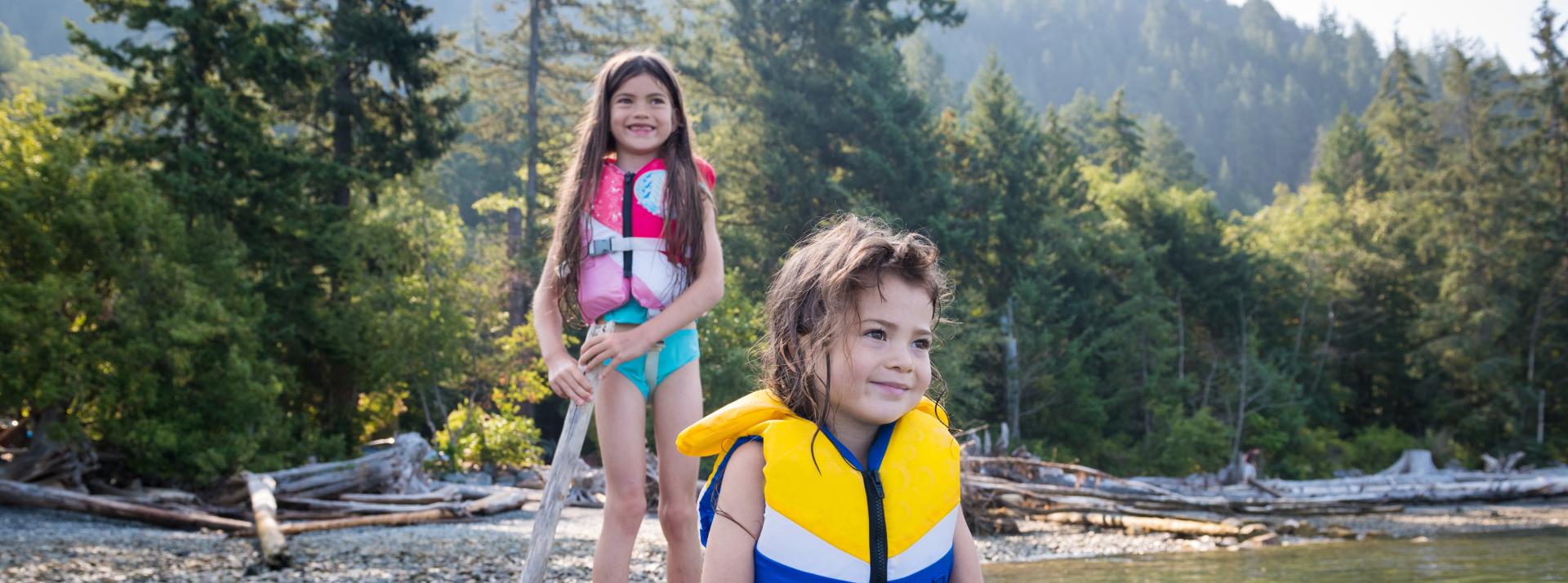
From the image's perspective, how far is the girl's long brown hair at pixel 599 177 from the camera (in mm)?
3699

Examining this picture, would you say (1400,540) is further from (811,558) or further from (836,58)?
(836,58)

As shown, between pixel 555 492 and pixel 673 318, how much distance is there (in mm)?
661

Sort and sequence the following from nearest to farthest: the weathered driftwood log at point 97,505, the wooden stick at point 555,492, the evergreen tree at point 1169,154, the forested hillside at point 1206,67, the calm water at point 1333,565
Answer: the wooden stick at point 555,492, the calm water at point 1333,565, the weathered driftwood log at point 97,505, the evergreen tree at point 1169,154, the forested hillside at point 1206,67

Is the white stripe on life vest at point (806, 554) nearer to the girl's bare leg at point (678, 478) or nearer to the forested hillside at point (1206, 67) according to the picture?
the girl's bare leg at point (678, 478)

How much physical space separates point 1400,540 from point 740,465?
468 inches

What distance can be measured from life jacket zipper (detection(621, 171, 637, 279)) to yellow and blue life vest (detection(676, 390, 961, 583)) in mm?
1236

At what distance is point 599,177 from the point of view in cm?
378

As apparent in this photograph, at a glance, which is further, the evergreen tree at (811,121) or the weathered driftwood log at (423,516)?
the evergreen tree at (811,121)

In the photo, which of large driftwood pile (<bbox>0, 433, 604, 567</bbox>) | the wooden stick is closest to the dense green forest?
large driftwood pile (<bbox>0, 433, 604, 567</bbox>)

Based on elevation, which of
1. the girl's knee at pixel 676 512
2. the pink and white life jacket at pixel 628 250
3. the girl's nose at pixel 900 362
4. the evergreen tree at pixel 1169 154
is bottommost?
the girl's knee at pixel 676 512

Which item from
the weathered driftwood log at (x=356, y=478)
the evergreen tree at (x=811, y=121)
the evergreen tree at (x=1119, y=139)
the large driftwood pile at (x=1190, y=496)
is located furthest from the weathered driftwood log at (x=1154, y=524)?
the evergreen tree at (x=1119, y=139)

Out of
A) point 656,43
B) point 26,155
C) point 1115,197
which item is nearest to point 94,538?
point 26,155

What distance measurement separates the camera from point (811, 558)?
2291 millimetres

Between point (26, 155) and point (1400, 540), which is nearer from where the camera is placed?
point (1400, 540)
